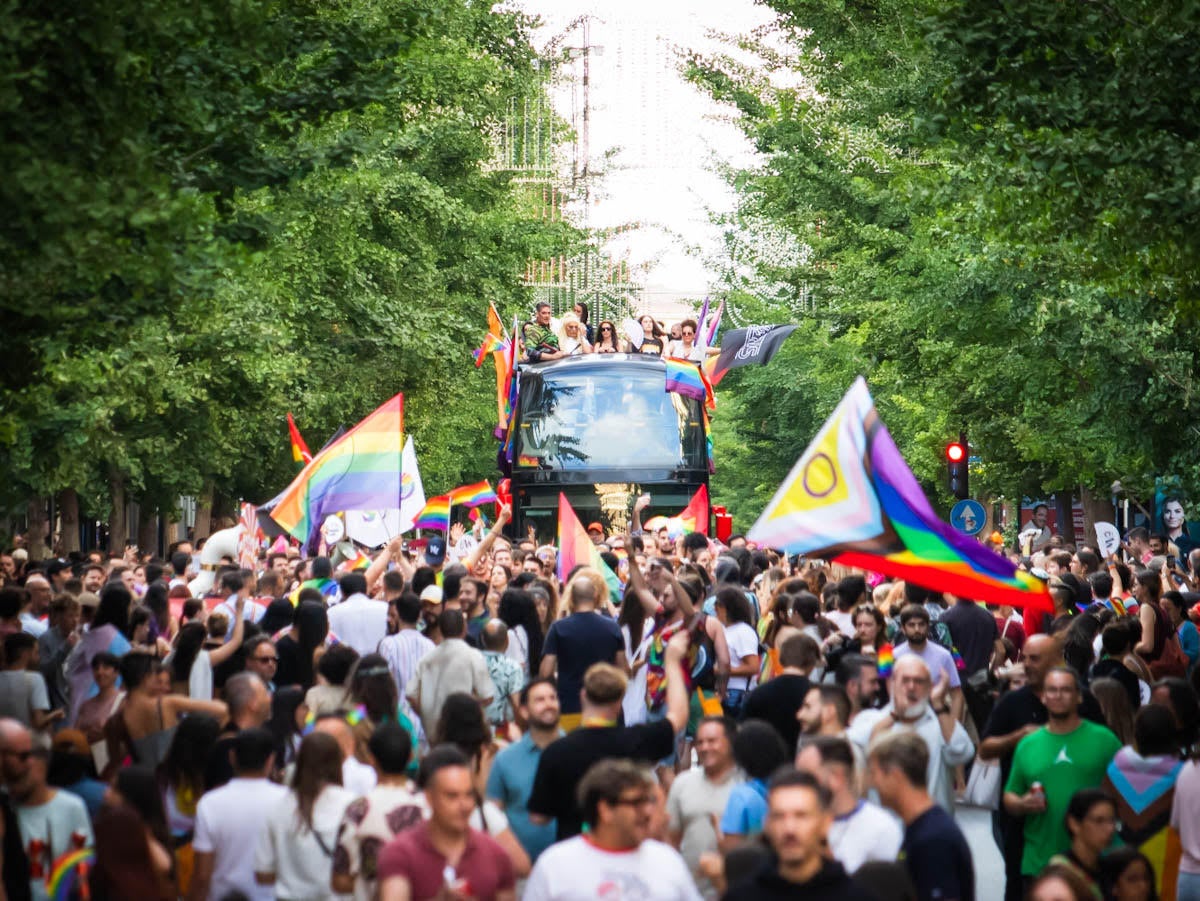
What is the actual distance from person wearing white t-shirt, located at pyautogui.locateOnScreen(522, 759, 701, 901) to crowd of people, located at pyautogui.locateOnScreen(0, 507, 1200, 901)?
10mm

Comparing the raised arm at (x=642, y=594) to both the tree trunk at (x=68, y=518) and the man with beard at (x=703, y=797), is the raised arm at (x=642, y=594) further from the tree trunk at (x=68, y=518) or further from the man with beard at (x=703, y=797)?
the tree trunk at (x=68, y=518)

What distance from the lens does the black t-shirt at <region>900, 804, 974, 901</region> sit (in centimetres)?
686

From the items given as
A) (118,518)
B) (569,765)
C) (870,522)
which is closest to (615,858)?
(569,765)

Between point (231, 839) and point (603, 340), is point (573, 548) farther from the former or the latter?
point (603, 340)

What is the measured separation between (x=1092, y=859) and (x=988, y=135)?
28.1 ft

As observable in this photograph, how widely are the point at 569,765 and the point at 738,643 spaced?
470 centimetres

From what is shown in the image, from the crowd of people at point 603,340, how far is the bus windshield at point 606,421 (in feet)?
2.00

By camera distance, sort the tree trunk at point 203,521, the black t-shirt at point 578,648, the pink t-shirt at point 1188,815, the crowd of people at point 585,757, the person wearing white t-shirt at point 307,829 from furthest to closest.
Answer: the tree trunk at point 203,521 → the black t-shirt at point 578,648 → the pink t-shirt at point 1188,815 → the person wearing white t-shirt at point 307,829 → the crowd of people at point 585,757

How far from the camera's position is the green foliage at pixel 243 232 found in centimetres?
1123

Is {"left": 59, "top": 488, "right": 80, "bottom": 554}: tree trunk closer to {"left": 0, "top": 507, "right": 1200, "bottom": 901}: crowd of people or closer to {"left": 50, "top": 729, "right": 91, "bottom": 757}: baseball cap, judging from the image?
{"left": 0, "top": 507, "right": 1200, "bottom": 901}: crowd of people

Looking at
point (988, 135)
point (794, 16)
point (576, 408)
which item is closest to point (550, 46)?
point (794, 16)

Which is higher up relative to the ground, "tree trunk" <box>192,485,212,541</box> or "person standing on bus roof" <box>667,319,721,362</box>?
"person standing on bus roof" <box>667,319,721,362</box>

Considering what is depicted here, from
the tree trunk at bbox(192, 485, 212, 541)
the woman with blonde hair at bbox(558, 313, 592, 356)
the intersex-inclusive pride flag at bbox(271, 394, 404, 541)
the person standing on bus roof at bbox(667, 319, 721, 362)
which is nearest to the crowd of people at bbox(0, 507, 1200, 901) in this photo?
the intersex-inclusive pride flag at bbox(271, 394, 404, 541)

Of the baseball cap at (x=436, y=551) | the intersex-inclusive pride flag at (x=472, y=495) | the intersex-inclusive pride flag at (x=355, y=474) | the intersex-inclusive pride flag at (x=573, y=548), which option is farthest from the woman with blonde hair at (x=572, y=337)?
the intersex-inclusive pride flag at (x=573, y=548)
